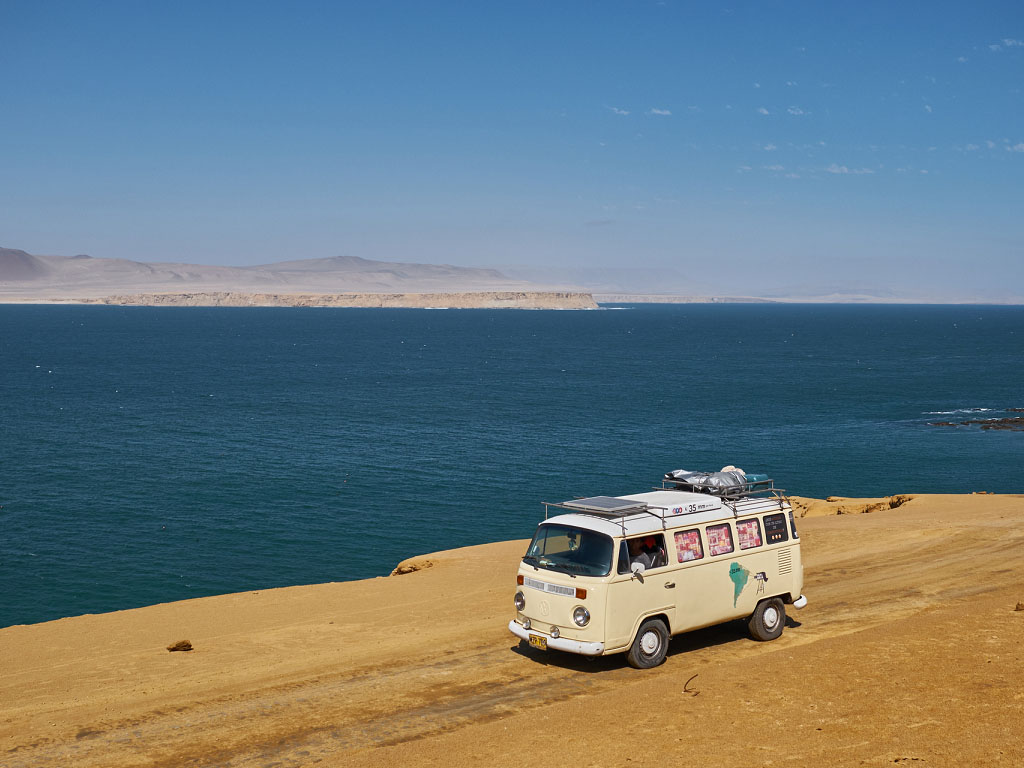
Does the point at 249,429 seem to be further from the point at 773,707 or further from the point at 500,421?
the point at 773,707

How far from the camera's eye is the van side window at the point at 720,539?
16375mm

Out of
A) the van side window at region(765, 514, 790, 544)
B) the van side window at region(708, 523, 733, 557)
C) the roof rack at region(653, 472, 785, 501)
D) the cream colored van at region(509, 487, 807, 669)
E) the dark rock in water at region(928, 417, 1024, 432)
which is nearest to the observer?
the cream colored van at region(509, 487, 807, 669)

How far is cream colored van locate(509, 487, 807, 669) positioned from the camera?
594 inches

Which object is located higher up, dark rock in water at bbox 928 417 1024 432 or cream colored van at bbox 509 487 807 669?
cream colored van at bbox 509 487 807 669

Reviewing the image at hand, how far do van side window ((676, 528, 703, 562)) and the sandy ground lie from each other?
1.88 meters

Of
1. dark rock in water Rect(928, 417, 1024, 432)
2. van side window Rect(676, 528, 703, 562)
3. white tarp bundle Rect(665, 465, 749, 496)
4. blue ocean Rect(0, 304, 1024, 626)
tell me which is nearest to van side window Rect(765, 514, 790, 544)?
white tarp bundle Rect(665, 465, 749, 496)

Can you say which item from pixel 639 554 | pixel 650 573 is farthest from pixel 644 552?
pixel 650 573

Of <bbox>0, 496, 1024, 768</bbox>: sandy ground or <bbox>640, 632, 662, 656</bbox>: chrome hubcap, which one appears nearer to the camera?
<bbox>0, 496, 1024, 768</bbox>: sandy ground

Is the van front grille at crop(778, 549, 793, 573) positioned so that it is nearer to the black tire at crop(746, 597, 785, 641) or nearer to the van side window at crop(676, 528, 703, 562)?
the black tire at crop(746, 597, 785, 641)

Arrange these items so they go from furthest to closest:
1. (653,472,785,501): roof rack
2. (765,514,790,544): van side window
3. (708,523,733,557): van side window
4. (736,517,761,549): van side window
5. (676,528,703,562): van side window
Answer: (653,472,785,501): roof rack
(765,514,790,544): van side window
(736,517,761,549): van side window
(708,523,733,557): van side window
(676,528,703,562): van side window

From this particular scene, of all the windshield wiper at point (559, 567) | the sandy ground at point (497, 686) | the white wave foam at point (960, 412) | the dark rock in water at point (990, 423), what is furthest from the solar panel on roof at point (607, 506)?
the white wave foam at point (960, 412)

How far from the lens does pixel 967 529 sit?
27922mm

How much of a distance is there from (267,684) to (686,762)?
25.7 ft

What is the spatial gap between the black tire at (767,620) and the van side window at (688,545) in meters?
2.10
